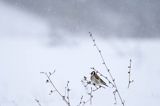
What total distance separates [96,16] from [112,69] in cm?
549

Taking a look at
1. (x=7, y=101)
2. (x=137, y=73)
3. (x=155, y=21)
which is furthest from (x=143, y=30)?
(x=7, y=101)

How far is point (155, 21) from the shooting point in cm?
1388

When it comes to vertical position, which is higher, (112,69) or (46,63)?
(46,63)

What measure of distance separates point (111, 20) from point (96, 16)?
0.51m

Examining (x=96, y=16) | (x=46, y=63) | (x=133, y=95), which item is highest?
(x=96, y=16)

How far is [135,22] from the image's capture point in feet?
48.2

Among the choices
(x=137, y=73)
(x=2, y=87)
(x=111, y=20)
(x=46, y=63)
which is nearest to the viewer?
(x=2, y=87)

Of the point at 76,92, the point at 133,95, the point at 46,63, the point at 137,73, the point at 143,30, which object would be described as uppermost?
the point at 143,30

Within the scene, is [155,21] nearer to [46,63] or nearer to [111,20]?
[111,20]

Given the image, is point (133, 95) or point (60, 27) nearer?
point (133, 95)

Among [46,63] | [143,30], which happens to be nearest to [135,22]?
[143,30]

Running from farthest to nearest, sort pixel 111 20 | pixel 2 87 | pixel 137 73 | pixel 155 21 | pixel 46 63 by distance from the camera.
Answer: pixel 111 20, pixel 155 21, pixel 46 63, pixel 137 73, pixel 2 87

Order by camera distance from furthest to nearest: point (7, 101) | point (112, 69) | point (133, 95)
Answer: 1. point (112, 69)
2. point (7, 101)
3. point (133, 95)

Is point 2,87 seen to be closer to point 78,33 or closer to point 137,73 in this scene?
point 137,73
